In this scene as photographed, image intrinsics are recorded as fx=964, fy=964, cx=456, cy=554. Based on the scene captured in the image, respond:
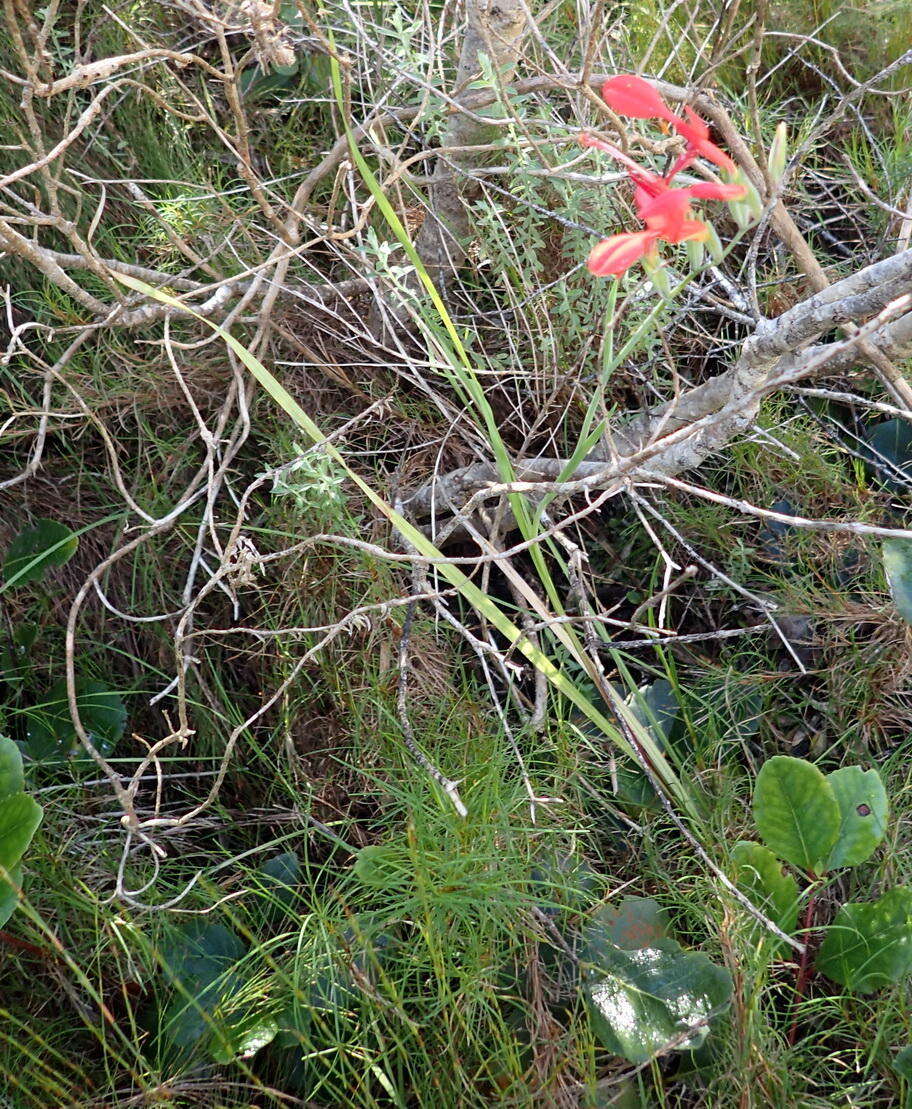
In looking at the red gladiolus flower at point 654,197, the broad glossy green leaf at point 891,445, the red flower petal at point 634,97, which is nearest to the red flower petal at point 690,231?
the red gladiolus flower at point 654,197

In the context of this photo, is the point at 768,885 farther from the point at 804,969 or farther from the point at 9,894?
the point at 9,894

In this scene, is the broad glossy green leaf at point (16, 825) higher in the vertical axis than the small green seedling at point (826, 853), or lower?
lower

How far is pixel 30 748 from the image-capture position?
1.41m

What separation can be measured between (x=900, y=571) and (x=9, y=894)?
1.16 metres

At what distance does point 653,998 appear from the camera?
1109 millimetres

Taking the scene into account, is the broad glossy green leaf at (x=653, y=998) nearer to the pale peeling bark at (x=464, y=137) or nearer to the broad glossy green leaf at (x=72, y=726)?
the broad glossy green leaf at (x=72, y=726)

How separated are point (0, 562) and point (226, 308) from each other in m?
0.53

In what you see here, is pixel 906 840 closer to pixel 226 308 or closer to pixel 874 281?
pixel 874 281

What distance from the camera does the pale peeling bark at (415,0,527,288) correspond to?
1234 millimetres

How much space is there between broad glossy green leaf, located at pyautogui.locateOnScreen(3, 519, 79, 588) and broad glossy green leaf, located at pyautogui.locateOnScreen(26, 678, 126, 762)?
0.56ft

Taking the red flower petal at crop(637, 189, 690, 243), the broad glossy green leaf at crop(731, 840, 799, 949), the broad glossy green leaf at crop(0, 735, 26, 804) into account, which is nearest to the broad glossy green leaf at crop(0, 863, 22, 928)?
the broad glossy green leaf at crop(0, 735, 26, 804)

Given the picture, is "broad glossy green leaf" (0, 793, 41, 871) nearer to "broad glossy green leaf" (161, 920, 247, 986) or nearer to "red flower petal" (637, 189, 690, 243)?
"broad glossy green leaf" (161, 920, 247, 986)

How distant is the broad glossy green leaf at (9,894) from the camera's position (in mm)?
1070

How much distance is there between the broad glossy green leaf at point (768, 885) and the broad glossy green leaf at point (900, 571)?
1.17 feet
